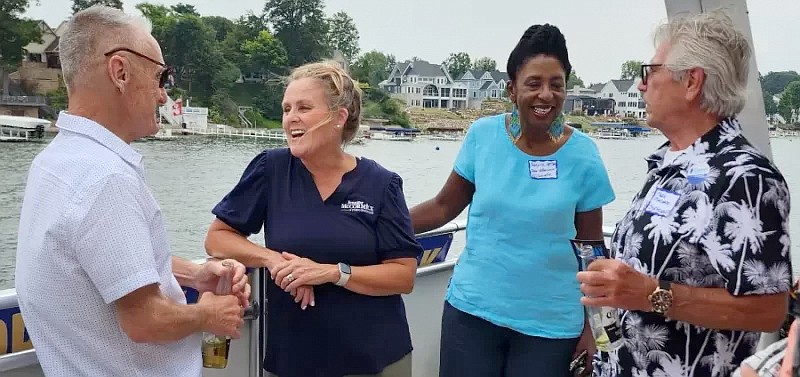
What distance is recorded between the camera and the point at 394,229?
1779mm

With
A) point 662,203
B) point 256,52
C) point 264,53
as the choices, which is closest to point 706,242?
point 662,203

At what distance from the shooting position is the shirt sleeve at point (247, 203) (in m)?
1.76

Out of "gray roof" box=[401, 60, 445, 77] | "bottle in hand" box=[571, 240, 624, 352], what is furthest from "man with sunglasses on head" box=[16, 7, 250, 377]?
"gray roof" box=[401, 60, 445, 77]

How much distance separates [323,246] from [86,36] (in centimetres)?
70

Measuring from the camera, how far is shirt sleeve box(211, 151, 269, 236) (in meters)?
1.76

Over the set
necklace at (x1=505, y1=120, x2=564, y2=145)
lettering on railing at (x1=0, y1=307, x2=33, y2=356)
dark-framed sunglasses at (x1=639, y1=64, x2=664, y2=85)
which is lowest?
lettering on railing at (x1=0, y1=307, x2=33, y2=356)

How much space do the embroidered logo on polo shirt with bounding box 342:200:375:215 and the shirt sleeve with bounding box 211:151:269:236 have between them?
0.21 meters

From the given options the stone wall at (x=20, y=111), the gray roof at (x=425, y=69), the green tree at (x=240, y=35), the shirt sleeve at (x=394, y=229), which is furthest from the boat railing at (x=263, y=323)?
the gray roof at (x=425, y=69)

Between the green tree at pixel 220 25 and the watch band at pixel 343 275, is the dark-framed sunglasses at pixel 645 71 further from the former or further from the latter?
the green tree at pixel 220 25

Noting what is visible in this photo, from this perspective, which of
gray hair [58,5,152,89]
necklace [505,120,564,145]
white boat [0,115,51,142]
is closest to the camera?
gray hair [58,5,152,89]

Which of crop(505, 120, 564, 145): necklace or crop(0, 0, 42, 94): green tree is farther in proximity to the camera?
crop(0, 0, 42, 94): green tree

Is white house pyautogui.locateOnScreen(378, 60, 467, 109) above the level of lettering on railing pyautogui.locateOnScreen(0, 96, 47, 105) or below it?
above

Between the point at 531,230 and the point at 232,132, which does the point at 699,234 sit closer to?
the point at 531,230

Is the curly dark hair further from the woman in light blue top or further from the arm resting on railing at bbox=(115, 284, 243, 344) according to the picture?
the arm resting on railing at bbox=(115, 284, 243, 344)
